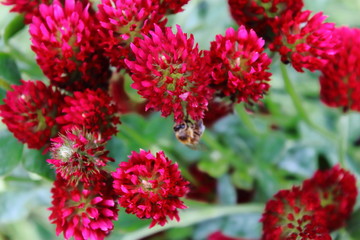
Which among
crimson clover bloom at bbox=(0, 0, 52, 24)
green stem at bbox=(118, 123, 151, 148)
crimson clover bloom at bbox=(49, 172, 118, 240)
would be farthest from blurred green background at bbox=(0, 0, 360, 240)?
crimson clover bloom at bbox=(49, 172, 118, 240)

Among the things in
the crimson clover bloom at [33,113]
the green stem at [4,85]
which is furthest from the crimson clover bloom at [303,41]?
the green stem at [4,85]

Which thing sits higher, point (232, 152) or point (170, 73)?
point (232, 152)

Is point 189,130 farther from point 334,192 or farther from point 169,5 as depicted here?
point 334,192

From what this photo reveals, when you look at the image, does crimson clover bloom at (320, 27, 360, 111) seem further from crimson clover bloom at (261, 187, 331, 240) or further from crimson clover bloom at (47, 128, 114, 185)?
crimson clover bloom at (47, 128, 114, 185)

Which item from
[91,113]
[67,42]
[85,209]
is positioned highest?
[67,42]

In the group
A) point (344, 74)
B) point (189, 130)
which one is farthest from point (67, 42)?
point (344, 74)

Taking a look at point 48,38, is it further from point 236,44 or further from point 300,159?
point 300,159

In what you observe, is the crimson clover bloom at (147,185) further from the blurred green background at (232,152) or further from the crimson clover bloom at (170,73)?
the blurred green background at (232,152)
